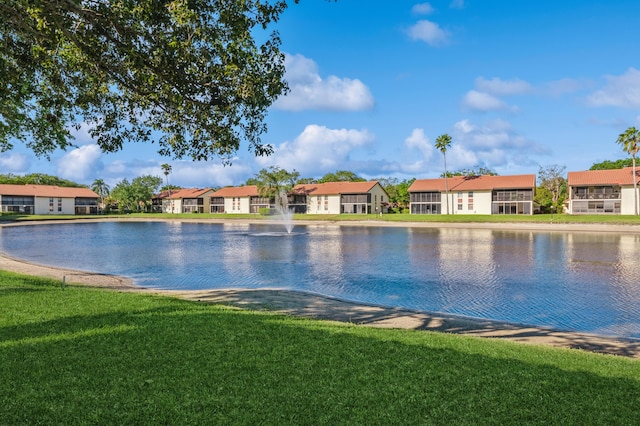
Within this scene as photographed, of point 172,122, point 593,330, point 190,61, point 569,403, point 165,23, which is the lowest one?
point 593,330

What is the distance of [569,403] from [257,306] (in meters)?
9.55

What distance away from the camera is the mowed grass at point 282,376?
15.2ft

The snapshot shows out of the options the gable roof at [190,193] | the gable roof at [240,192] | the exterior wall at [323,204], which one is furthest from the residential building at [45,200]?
the exterior wall at [323,204]

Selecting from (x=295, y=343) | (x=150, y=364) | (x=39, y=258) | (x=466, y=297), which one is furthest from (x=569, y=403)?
(x=39, y=258)

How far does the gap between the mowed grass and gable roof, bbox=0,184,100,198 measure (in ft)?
363

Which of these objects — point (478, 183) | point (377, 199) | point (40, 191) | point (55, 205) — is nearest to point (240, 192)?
point (377, 199)

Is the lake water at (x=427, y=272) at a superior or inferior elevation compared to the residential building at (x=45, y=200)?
inferior

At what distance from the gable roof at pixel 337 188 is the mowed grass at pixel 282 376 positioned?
280ft

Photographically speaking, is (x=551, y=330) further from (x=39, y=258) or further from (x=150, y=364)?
(x=39, y=258)

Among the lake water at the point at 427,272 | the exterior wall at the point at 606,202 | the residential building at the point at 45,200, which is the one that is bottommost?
the lake water at the point at 427,272

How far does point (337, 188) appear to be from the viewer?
9775cm

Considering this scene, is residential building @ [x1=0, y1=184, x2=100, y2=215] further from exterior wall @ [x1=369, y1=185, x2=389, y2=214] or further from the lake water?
the lake water

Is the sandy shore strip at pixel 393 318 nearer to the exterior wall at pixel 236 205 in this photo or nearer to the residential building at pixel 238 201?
the residential building at pixel 238 201

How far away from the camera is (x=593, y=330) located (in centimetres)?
1227
